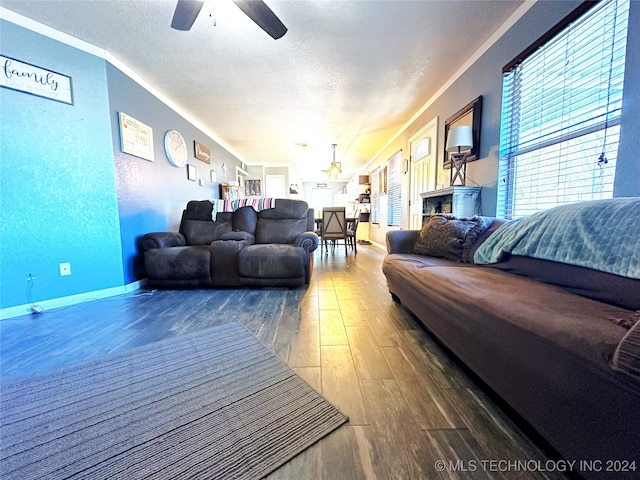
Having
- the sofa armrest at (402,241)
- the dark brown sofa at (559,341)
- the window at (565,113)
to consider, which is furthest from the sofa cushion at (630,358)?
the sofa armrest at (402,241)

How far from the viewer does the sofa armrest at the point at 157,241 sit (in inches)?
106

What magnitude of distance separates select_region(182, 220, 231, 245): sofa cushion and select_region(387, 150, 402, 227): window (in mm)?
3352

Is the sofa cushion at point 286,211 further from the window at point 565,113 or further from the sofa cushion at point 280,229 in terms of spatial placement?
the window at point 565,113

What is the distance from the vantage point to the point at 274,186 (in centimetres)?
811

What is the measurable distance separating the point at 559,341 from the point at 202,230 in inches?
135


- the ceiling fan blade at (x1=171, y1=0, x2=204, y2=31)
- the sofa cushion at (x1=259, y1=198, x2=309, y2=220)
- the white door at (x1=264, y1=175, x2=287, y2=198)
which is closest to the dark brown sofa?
the sofa cushion at (x1=259, y1=198, x2=309, y2=220)

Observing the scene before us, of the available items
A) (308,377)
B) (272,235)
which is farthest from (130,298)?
(308,377)

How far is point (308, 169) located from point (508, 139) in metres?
7.06

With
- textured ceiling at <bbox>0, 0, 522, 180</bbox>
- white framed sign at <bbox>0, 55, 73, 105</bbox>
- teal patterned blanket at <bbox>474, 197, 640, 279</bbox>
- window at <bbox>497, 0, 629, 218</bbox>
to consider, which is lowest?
teal patterned blanket at <bbox>474, 197, 640, 279</bbox>

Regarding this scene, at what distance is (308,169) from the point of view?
8.72 m

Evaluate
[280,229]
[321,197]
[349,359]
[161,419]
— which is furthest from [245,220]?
[321,197]

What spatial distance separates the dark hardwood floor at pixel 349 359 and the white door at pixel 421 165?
5.94ft

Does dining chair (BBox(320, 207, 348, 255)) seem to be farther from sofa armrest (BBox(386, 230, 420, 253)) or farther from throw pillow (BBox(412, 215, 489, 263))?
throw pillow (BBox(412, 215, 489, 263))

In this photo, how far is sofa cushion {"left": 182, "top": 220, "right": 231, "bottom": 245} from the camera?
3184 millimetres
